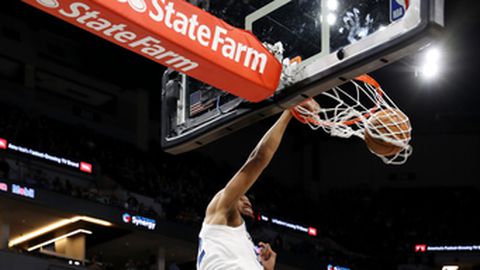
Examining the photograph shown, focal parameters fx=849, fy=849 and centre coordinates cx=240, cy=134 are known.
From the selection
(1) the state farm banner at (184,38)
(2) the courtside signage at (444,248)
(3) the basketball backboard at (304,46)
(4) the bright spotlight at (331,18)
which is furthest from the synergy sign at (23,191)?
(4) the bright spotlight at (331,18)

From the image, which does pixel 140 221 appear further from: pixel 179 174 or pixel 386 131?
pixel 386 131

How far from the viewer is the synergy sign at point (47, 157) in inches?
720

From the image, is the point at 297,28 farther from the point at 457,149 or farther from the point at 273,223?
the point at 457,149

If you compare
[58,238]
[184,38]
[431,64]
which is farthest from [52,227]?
[184,38]

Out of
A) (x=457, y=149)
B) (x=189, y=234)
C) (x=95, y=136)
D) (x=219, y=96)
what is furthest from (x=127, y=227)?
(x=219, y=96)

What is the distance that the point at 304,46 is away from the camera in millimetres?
4996

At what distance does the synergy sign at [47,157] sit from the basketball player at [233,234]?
1407cm

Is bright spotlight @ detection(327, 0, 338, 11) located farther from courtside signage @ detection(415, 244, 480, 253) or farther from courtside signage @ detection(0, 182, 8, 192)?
courtside signage @ detection(415, 244, 480, 253)

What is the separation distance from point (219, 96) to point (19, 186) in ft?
42.5

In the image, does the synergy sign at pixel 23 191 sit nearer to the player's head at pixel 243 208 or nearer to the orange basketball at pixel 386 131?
the player's head at pixel 243 208

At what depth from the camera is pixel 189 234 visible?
66.3 feet

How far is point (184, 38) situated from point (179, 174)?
61.8 feet

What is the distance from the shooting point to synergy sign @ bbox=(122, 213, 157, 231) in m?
19.1

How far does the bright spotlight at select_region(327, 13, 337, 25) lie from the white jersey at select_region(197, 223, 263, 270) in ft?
4.21
